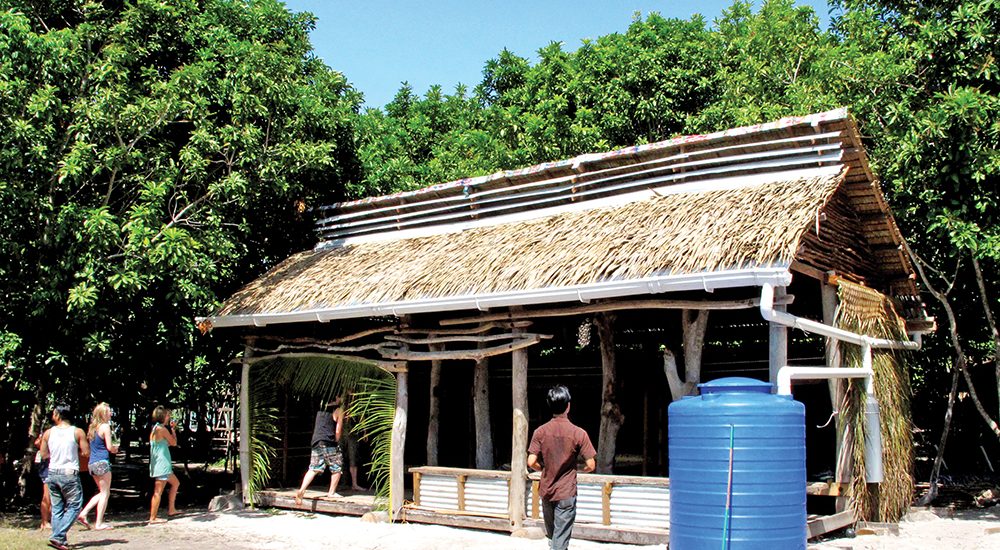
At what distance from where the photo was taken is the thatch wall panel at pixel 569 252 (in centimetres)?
770

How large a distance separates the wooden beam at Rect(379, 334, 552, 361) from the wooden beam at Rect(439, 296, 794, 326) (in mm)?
251

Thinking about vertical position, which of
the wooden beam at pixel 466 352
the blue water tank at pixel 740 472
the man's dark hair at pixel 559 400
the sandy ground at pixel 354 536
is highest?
the wooden beam at pixel 466 352

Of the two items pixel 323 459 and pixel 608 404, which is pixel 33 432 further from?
pixel 608 404

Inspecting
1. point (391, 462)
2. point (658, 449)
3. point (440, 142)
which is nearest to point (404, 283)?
point (391, 462)

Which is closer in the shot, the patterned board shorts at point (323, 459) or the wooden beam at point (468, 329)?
the wooden beam at point (468, 329)

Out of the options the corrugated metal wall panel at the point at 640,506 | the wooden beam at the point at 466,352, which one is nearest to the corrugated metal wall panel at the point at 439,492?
the wooden beam at the point at 466,352

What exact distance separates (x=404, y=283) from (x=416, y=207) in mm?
2588

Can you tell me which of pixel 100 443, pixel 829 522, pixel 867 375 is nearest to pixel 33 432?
pixel 100 443

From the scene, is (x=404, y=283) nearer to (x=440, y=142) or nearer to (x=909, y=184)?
(x=909, y=184)

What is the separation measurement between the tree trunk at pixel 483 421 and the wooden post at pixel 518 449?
3.49ft

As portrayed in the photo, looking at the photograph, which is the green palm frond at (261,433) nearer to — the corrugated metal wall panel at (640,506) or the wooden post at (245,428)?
the wooden post at (245,428)

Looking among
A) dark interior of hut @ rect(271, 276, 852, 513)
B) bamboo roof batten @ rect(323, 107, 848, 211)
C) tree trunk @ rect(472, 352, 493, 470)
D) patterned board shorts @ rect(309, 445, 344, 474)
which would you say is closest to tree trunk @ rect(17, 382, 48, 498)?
dark interior of hut @ rect(271, 276, 852, 513)

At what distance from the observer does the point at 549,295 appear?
330 inches

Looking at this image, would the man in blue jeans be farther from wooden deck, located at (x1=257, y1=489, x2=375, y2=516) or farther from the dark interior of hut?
the dark interior of hut
